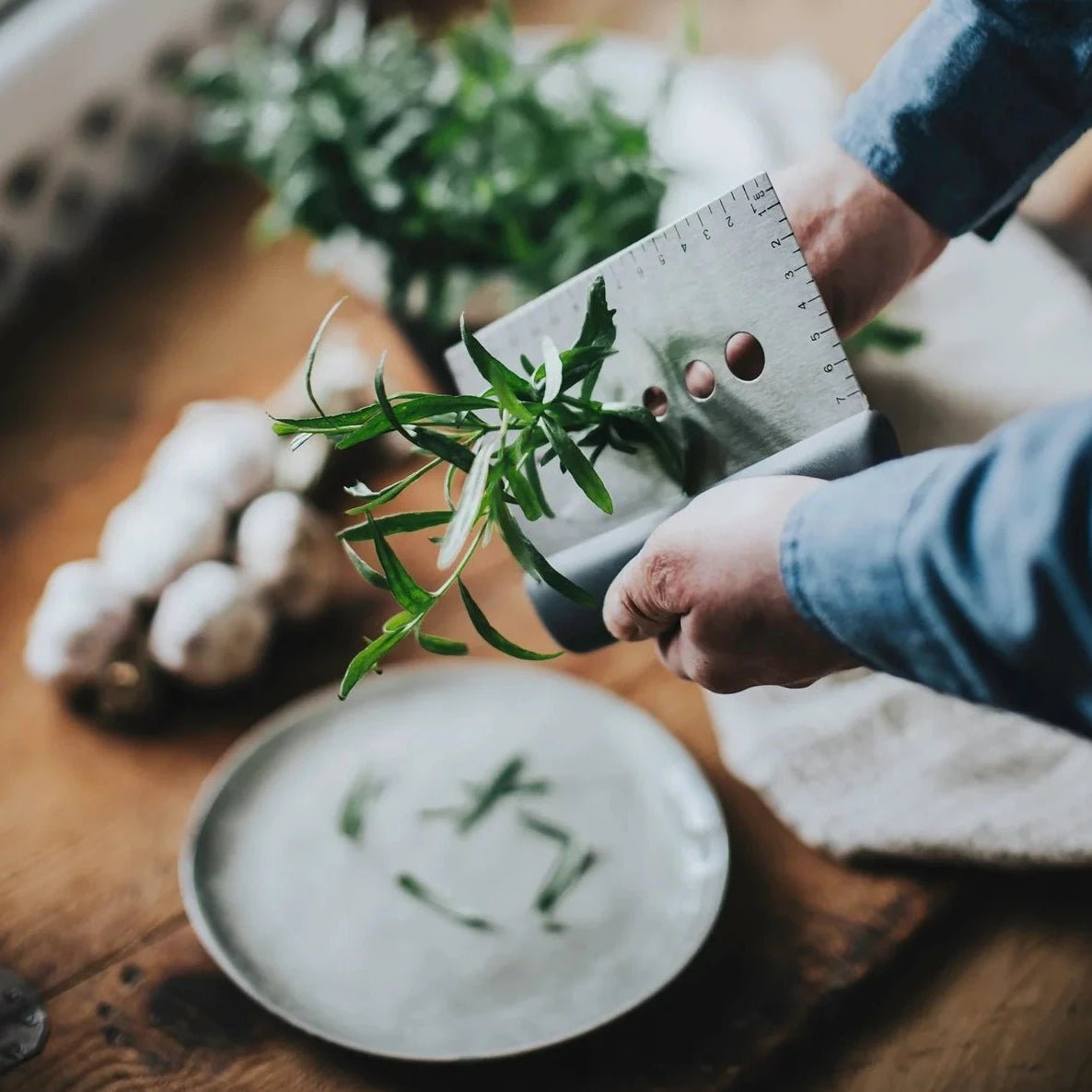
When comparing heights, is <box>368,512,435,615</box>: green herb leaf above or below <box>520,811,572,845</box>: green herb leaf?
above

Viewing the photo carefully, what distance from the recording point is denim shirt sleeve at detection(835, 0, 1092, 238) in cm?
57

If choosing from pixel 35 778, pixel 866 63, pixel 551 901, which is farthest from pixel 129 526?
pixel 866 63

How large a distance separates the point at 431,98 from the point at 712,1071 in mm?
717

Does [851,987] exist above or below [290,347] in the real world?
below

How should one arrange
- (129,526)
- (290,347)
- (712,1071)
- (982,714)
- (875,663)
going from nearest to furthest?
(875,663)
(712,1071)
(982,714)
(129,526)
(290,347)

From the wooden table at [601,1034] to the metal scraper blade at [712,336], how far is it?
0.27 metres

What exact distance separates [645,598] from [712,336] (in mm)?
121

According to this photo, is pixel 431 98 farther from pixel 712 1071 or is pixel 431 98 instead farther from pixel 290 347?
pixel 712 1071

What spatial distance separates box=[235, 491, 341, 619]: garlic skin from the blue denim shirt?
449mm

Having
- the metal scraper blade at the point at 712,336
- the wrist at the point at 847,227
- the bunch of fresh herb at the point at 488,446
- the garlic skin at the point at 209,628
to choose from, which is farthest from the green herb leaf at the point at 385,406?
the garlic skin at the point at 209,628

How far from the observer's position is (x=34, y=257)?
46.9 inches

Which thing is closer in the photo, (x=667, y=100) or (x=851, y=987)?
(x=851, y=987)

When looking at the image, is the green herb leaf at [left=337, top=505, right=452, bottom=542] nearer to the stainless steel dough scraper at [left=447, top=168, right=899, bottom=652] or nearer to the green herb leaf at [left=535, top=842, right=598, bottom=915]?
the stainless steel dough scraper at [left=447, top=168, right=899, bottom=652]

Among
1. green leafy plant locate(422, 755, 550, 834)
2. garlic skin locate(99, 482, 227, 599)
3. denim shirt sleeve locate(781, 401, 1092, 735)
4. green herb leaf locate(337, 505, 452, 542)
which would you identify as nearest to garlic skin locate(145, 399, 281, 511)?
garlic skin locate(99, 482, 227, 599)
